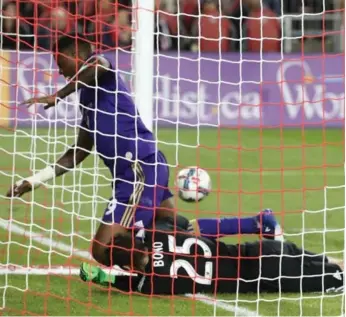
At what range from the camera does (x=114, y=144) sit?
7.82 m

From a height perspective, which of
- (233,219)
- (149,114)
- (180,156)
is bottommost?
(180,156)

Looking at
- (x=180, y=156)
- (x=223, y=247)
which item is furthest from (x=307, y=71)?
(x=223, y=247)

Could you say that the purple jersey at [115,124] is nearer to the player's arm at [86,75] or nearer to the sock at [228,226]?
the player's arm at [86,75]

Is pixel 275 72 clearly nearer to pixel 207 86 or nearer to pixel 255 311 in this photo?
pixel 207 86

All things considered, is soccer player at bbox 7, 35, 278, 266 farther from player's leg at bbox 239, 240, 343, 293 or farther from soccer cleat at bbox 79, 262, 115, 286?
player's leg at bbox 239, 240, 343, 293

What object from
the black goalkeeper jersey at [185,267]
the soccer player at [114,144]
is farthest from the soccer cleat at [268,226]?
the soccer player at [114,144]

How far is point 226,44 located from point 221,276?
1053cm

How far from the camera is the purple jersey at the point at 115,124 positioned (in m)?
7.80

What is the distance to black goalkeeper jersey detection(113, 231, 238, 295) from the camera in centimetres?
770

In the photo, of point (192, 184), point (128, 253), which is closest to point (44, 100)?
point (128, 253)

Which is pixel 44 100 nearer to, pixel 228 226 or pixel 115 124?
pixel 115 124

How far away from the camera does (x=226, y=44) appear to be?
17984 millimetres

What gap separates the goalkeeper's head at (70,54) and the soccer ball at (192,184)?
51.9 inches

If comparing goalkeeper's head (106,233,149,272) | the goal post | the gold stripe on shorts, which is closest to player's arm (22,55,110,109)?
the gold stripe on shorts
